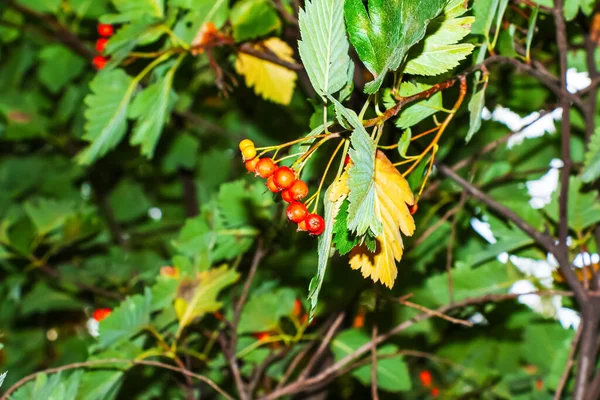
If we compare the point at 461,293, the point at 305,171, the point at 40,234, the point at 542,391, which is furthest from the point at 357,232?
the point at 40,234

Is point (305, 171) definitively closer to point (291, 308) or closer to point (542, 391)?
point (291, 308)

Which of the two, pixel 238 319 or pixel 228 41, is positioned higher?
pixel 228 41

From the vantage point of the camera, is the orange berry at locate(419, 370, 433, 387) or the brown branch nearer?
the brown branch

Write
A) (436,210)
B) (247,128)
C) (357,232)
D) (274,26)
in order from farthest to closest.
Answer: (247,128)
(436,210)
(274,26)
(357,232)

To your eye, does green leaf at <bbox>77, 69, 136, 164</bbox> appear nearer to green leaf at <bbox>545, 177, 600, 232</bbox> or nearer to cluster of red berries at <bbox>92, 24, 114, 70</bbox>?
cluster of red berries at <bbox>92, 24, 114, 70</bbox>

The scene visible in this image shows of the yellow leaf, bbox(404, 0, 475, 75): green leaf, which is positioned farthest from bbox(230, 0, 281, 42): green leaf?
bbox(404, 0, 475, 75): green leaf

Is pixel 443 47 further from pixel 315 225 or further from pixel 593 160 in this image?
pixel 593 160

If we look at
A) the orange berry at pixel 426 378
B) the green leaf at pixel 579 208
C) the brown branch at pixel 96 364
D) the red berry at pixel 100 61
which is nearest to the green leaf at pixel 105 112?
the red berry at pixel 100 61
